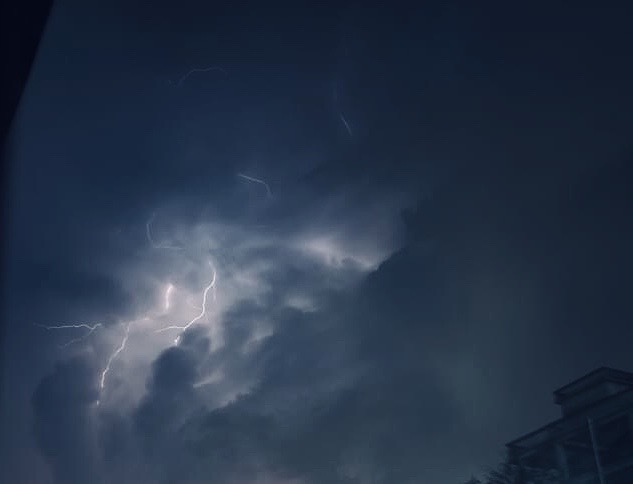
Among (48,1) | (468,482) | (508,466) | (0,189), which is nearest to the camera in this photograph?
(48,1)

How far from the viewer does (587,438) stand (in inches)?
746

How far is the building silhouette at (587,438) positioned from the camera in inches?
679

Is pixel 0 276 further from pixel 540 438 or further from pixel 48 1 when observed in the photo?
pixel 540 438

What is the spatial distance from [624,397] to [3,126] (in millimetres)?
20714

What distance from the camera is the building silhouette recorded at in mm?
17234

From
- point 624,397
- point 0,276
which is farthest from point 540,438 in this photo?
point 0,276

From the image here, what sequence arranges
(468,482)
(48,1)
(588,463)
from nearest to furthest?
(48,1) < (588,463) < (468,482)

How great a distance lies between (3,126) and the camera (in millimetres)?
1307

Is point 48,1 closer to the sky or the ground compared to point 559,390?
closer to the ground

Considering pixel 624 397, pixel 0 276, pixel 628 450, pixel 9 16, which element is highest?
pixel 624 397

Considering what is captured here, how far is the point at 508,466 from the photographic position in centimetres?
2217

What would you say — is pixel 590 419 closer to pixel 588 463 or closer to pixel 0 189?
pixel 588 463

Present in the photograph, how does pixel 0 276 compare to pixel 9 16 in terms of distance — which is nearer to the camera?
pixel 9 16

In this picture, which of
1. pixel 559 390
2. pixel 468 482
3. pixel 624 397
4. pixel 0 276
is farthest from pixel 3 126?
pixel 468 482
